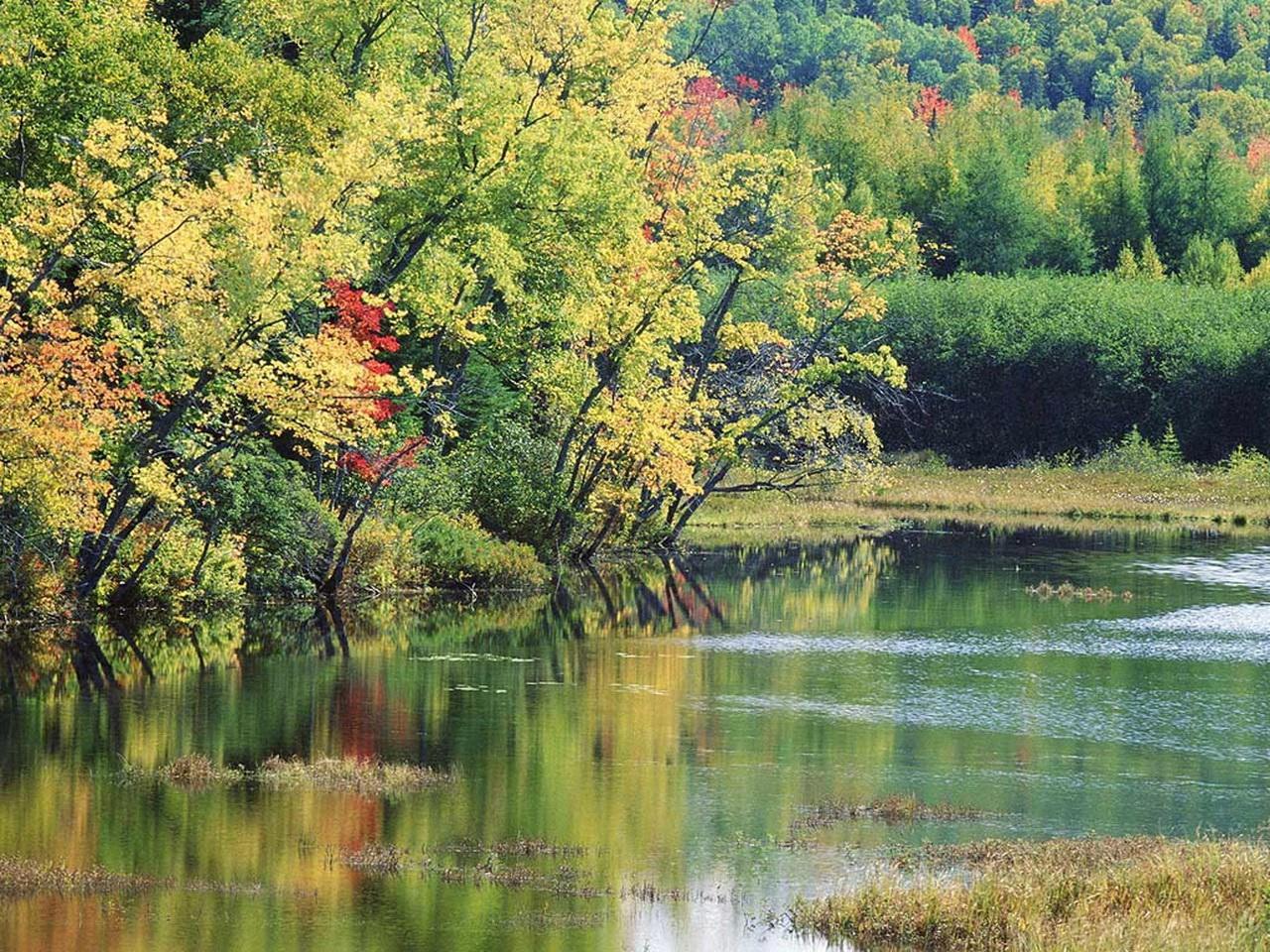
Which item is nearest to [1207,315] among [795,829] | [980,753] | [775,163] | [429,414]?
[775,163]

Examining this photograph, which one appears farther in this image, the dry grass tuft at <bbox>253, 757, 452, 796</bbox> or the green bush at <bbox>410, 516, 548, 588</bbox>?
the green bush at <bbox>410, 516, 548, 588</bbox>

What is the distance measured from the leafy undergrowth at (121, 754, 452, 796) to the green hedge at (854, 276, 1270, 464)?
5659 cm

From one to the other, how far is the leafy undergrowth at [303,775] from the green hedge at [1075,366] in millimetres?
56590

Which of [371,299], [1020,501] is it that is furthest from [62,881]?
[1020,501]

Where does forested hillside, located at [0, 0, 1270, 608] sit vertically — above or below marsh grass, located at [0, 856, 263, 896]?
above

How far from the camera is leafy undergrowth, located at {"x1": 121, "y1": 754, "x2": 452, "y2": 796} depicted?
23.7 m

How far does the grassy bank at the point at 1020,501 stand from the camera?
63.0 meters

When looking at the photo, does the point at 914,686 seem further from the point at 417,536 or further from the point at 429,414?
the point at 429,414

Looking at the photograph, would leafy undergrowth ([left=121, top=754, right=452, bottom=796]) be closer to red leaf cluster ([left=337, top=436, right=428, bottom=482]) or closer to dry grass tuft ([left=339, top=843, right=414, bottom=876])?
dry grass tuft ([left=339, top=843, right=414, bottom=876])

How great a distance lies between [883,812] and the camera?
22.9m

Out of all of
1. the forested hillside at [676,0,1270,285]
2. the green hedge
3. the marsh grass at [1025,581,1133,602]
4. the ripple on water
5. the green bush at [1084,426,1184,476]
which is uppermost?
the forested hillside at [676,0,1270,285]

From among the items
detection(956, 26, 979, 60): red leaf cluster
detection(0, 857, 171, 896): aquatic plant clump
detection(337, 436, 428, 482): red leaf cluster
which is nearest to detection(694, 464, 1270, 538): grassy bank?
detection(337, 436, 428, 482): red leaf cluster

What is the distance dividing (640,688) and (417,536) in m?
12.2

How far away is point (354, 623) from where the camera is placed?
37.7 metres
